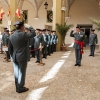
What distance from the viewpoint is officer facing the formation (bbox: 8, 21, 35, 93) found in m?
4.71

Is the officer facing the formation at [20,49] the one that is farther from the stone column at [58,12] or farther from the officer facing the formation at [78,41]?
the stone column at [58,12]

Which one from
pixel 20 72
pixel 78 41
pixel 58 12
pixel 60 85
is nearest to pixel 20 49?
pixel 20 72

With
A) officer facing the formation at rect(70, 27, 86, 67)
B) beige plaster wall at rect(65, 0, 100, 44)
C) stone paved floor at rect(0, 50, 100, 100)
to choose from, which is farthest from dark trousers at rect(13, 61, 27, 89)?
beige plaster wall at rect(65, 0, 100, 44)

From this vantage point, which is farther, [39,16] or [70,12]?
[39,16]

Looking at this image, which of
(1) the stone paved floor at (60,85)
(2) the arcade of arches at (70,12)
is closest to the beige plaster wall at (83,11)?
(2) the arcade of arches at (70,12)

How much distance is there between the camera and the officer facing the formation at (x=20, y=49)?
4707mm

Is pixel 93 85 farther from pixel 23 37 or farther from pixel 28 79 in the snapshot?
pixel 23 37

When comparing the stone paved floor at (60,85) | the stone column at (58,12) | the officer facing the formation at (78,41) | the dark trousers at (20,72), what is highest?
the stone column at (58,12)

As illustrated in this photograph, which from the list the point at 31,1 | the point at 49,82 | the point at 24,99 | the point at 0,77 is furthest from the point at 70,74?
the point at 31,1

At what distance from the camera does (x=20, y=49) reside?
4809 millimetres

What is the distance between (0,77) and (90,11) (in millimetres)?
17588

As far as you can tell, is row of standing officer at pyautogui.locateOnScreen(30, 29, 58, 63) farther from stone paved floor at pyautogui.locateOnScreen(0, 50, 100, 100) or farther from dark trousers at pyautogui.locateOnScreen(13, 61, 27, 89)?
dark trousers at pyautogui.locateOnScreen(13, 61, 27, 89)

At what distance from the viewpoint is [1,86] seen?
5.57 meters

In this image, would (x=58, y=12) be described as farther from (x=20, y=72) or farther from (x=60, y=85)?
(x=20, y=72)
